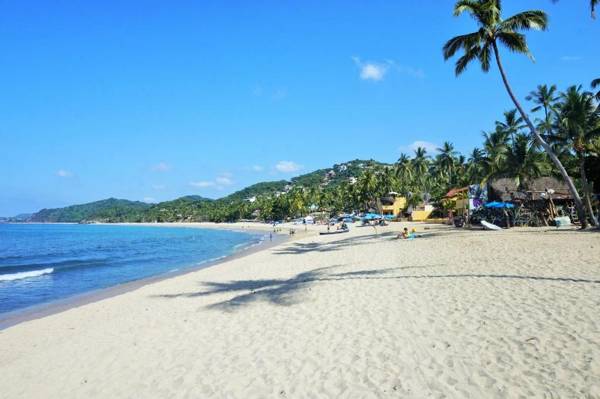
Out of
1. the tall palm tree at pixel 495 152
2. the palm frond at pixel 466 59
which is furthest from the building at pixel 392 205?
the palm frond at pixel 466 59

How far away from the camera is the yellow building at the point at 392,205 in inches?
2596

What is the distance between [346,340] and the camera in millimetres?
6434

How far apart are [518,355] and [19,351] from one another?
9339 millimetres

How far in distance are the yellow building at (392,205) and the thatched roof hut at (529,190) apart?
27778mm

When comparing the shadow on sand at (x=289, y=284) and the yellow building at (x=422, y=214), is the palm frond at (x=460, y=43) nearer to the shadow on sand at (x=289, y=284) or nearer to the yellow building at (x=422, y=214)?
the shadow on sand at (x=289, y=284)

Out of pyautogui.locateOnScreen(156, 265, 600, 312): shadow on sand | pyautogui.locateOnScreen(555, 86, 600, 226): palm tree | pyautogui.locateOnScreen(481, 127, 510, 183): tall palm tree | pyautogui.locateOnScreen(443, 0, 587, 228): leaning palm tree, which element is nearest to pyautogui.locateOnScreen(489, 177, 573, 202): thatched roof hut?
pyautogui.locateOnScreen(481, 127, 510, 183): tall palm tree

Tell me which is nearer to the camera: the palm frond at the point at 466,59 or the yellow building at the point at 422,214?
the palm frond at the point at 466,59

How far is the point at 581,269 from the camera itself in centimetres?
988

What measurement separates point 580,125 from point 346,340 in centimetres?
2260

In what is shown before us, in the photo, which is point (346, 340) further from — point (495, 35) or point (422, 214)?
point (422, 214)

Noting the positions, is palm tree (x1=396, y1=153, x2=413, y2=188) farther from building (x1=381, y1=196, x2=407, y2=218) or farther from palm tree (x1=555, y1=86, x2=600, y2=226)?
palm tree (x1=555, y1=86, x2=600, y2=226)

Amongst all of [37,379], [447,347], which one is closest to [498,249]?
[447,347]

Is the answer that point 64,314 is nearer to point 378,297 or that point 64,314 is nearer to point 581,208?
point 378,297

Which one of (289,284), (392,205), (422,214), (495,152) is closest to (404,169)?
(392,205)
